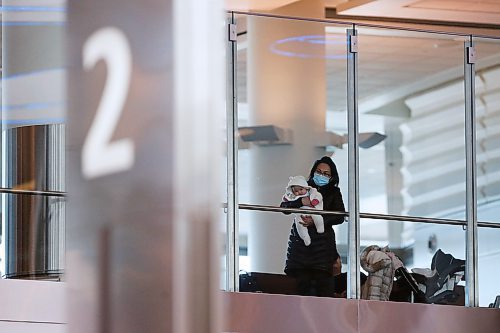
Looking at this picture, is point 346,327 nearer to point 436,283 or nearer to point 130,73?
point 436,283

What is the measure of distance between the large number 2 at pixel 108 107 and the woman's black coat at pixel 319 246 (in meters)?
5.68

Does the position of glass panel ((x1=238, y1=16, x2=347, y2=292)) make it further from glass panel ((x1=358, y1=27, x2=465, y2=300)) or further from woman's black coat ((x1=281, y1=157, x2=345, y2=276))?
glass panel ((x1=358, y1=27, x2=465, y2=300))

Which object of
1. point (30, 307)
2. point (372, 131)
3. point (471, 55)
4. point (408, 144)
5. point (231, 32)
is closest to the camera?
point (30, 307)

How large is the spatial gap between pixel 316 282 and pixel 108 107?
573 cm

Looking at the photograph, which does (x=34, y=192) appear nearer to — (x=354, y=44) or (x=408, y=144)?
(x=354, y=44)

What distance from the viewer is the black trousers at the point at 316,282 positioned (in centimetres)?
726

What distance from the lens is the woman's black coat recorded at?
7.29 metres

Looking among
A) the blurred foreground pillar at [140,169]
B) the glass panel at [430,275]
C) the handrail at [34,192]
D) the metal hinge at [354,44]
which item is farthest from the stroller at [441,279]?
the blurred foreground pillar at [140,169]

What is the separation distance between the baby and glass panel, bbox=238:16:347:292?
0.23 feet

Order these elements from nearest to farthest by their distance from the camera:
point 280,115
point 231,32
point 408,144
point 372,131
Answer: point 231,32
point 280,115
point 372,131
point 408,144

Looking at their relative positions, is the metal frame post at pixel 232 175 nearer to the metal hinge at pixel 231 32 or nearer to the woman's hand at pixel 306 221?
the metal hinge at pixel 231 32

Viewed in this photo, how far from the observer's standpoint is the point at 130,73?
1655 millimetres

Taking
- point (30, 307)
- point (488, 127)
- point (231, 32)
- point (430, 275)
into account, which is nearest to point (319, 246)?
point (430, 275)

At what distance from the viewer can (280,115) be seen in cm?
1170
